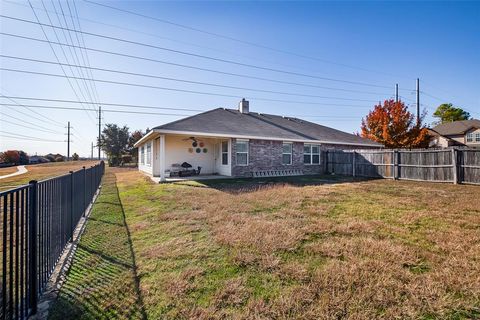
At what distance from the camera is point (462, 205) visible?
6.63 meters

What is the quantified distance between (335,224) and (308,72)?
879 inches

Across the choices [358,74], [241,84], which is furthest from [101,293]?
[358,74]

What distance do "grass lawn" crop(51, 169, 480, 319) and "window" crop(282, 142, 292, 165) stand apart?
10.5 m

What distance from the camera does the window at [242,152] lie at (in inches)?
575

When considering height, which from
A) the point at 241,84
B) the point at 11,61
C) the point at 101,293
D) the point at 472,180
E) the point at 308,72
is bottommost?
the point at 101,293

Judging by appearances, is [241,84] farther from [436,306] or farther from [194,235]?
[436,306]

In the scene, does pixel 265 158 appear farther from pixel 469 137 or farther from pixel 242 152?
pixel 469 137

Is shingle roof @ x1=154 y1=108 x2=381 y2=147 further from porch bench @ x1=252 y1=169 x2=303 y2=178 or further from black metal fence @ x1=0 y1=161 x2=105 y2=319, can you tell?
black metal fence @ x1=0 y1=161 x2=105 y2=319

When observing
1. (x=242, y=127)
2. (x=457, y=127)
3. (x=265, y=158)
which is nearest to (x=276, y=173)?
(x=265, y=158)

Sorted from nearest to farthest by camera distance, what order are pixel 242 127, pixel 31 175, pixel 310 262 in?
pixel 310 262
pixel 242 127
pixel 31 175

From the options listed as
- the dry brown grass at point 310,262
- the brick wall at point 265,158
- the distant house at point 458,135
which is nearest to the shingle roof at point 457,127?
the distant house at point 458,135

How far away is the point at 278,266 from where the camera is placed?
10.2 feet

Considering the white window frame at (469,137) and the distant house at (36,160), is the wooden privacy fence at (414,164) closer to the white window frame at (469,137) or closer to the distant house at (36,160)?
the white window frame at (469,137)

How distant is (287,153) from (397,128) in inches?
547
